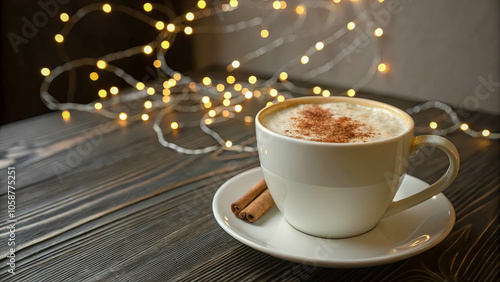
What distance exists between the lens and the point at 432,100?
1177 millimetres

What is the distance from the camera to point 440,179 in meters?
0.54

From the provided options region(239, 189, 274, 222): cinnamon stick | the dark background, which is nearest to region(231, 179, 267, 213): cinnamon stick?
region(239, 189, 274, 222): cinnamon stick

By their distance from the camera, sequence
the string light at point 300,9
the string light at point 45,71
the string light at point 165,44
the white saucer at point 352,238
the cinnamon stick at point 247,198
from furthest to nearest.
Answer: the string light at point 165,44, the string light at point 300,9, the string light at point 45,71, the cinnamon stick at point 247,198, the white saucer at point 352,238

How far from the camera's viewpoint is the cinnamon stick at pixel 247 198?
58 cm

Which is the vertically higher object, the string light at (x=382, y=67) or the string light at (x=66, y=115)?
the string light at (x=382, y=67)

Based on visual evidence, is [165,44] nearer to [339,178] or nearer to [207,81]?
[207,81]

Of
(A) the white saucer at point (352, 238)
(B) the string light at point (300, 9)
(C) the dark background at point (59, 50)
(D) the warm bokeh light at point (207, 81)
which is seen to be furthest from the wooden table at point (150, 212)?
(B) the string light at point (300, 9)

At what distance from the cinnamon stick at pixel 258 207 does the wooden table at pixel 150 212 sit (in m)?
0.04

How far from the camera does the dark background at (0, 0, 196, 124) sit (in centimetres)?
118

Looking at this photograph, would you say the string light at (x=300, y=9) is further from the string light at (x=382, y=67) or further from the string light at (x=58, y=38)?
the string light at (x=58, y=38)

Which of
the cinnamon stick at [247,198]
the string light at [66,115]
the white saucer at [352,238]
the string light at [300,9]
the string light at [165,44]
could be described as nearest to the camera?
the white saucer at [352,238]

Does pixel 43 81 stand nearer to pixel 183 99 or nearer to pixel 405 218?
pixel 183 99

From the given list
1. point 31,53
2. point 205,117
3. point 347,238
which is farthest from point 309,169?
point 31,53

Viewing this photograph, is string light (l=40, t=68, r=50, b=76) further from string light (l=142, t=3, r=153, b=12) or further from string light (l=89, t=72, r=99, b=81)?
string light (l=142, t=3, r=153, b=12)
